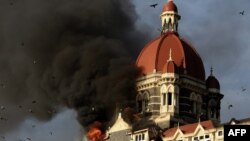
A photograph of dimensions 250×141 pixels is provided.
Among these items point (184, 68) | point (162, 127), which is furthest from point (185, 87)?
point (162, 127)

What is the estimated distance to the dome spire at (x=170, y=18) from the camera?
362ft

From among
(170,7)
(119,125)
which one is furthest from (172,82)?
(170,7)

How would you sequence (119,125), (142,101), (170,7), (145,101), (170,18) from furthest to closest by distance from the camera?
(170,7) → (170,18) → (142,101) → (145,101) → (119,125)

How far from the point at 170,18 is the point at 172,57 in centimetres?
813

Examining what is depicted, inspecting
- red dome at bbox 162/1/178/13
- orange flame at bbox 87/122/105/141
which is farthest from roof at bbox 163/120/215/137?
red dome at bbox 162/1/178/13

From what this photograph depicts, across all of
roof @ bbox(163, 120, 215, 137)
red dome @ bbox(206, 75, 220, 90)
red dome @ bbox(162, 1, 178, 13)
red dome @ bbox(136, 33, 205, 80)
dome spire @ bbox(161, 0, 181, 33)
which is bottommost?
roof @ bbox(163, 120, 215, 137)

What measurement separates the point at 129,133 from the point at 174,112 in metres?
7.95

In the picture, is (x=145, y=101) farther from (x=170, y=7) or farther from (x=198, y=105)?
(x=170, y=7)

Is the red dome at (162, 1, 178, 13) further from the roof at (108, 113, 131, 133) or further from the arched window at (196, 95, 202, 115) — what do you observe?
the roof at (108, 113, 131, 133)

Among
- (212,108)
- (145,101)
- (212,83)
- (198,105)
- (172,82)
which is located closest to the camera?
(172,82)

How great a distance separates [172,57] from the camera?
106 m

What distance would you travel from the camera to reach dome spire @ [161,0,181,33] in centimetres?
11038

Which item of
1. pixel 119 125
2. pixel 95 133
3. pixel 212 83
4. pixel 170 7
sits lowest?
pixel 95 133

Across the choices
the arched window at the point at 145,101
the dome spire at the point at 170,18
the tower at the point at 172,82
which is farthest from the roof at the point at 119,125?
the dome spire at the point at 170,18
